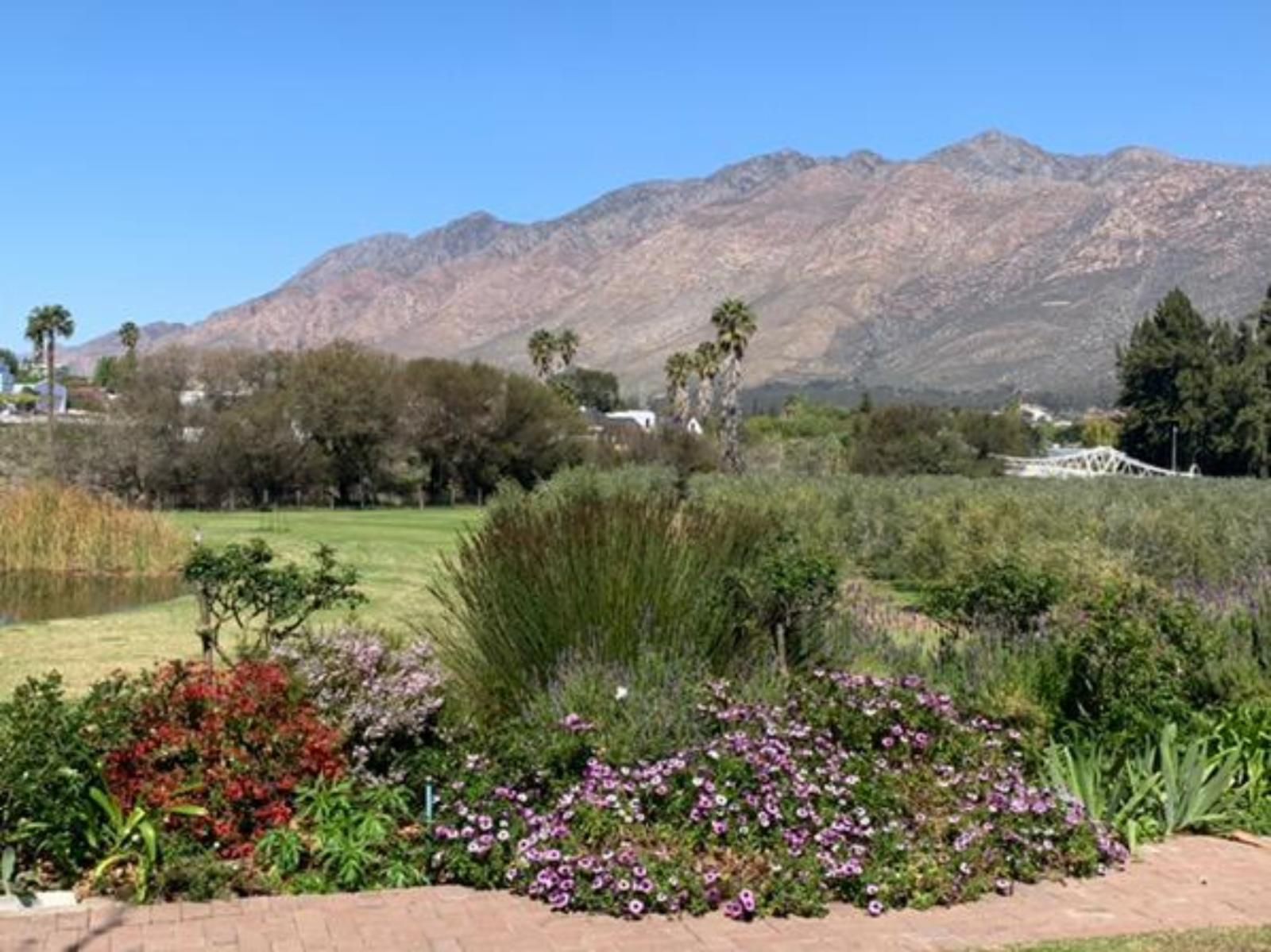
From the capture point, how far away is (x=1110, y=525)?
63.9 ft

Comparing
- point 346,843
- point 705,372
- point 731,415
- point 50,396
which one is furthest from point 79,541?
point 705,372

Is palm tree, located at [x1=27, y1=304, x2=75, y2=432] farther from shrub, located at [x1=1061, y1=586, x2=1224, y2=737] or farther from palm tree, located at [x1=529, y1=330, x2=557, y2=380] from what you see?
shrub, located at [x1=1061, y1=586, x2=1224, y2=737]

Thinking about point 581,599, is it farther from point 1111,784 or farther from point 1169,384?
point 1169,384

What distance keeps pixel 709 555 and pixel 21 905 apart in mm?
4142

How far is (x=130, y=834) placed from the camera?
5715 millimetres

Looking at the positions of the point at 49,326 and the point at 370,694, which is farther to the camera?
the point at 49,326

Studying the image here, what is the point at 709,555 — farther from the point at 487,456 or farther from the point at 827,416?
the point at 827,416

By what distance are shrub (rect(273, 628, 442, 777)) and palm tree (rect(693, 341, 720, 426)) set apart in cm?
7279

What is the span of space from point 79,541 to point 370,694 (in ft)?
53.2

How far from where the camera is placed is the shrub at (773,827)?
5504 mm

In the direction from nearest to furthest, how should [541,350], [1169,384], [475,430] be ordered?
1. [475,430]
2. [541,350]
3. [1169,384]

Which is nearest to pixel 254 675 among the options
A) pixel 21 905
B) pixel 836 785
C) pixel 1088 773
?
pixel 21 905

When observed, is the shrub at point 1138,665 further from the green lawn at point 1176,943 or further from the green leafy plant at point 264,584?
the green leafy plant at point 264,584

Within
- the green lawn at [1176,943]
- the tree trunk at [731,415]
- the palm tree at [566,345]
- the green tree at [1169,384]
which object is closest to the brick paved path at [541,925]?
the green lawn at [1176,943]
